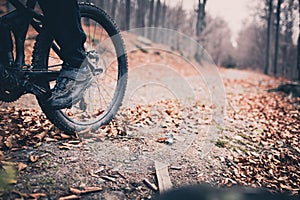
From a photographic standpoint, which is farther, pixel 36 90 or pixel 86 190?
pixel 36 90

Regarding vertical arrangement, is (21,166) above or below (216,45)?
below

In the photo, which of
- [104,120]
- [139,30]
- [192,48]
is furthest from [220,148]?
[192,48]

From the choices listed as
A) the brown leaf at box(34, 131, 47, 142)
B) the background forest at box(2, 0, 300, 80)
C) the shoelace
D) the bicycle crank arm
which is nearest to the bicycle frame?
the bicycle crank arm

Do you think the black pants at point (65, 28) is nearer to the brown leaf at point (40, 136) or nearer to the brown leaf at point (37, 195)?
the brown leaf at point (40, 136)

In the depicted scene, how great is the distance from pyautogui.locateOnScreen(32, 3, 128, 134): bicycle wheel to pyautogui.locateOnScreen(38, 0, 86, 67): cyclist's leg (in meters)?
0.17

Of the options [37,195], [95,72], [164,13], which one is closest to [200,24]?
[164,13]

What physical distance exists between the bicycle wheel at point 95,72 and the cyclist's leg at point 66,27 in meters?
0.17

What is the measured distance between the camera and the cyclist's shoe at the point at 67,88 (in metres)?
2.19

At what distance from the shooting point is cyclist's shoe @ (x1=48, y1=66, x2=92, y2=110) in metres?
2.19

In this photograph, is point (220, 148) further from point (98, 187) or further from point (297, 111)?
point (297, 111)

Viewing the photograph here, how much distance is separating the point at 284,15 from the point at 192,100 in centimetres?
2523

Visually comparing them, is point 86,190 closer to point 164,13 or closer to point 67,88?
point 67,88

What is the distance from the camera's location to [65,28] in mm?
2107

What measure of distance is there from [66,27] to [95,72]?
0.60m
